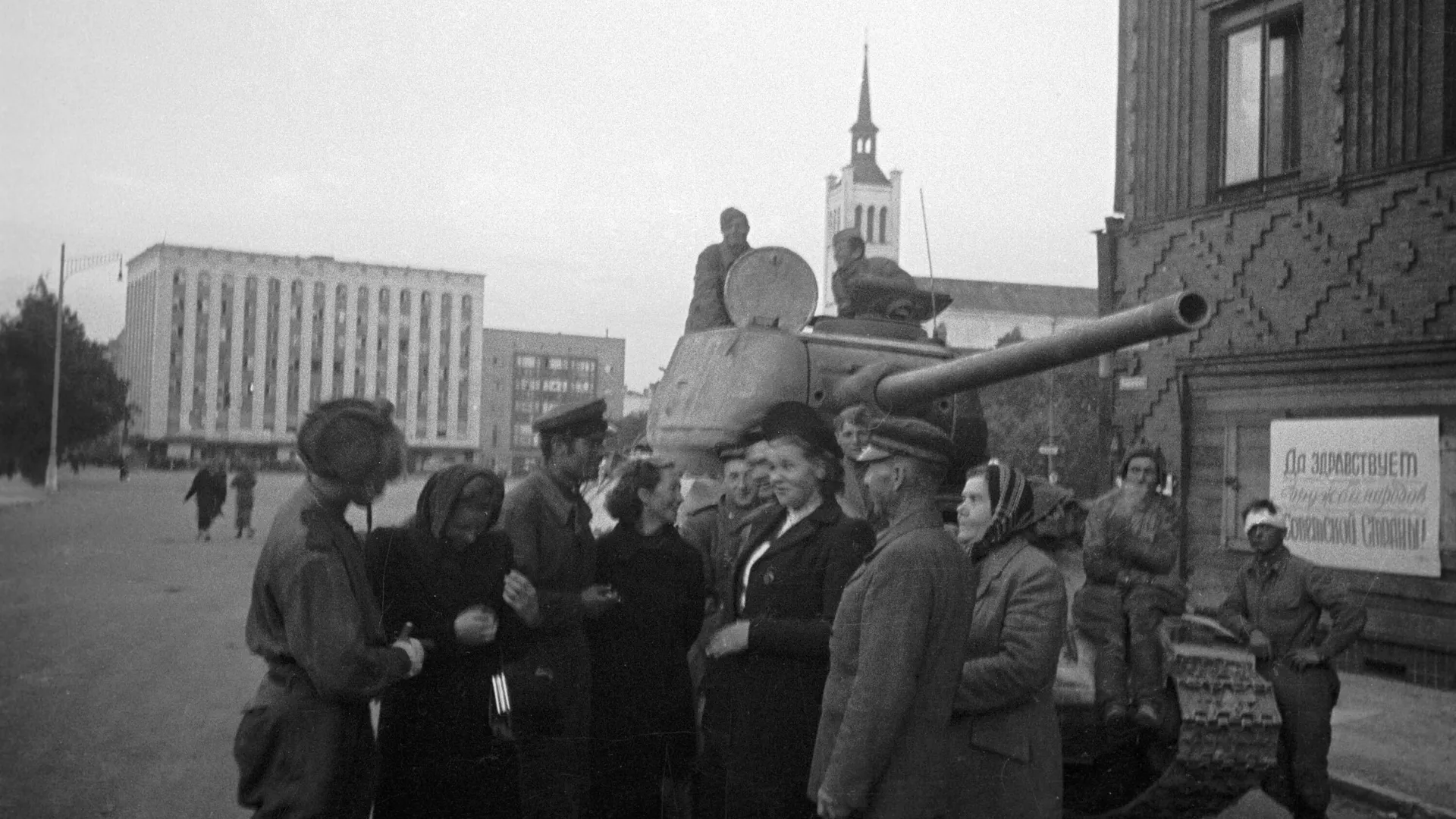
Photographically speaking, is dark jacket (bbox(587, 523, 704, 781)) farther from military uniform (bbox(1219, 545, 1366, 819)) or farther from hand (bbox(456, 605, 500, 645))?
Answer: military uniform (bbox(1219, 545, 1366, 819))

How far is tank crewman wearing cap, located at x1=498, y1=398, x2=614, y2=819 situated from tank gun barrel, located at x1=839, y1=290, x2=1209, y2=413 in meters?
1.92

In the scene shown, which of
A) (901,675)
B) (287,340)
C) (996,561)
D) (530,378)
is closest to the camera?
(901,675)

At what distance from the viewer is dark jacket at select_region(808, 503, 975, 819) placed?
3.23 meters

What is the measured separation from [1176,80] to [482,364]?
7.83m

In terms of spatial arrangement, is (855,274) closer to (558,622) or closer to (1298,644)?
(1298,644)

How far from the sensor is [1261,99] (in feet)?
A: 41.6

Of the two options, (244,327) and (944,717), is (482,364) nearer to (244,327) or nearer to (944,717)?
(244,327)

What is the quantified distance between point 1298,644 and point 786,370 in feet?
9.76

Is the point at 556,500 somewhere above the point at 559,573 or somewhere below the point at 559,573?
above

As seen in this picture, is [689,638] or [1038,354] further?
[1038,354]

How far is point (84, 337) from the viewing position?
23625 mm

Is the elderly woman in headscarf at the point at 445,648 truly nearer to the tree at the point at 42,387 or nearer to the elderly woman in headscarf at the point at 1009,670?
the elderly woman in headscarf at the point at 1009,670

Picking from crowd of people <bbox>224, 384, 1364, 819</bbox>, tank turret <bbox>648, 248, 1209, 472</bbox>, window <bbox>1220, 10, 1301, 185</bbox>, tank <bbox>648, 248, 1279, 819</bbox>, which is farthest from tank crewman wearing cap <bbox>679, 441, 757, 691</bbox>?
window <bbox>1220, 10, 1301, 185</bbox>

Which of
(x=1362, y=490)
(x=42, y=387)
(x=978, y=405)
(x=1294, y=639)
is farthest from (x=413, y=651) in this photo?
(x=42, y=387)
